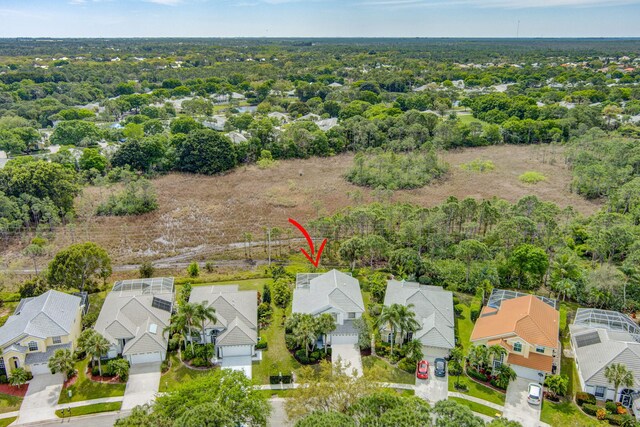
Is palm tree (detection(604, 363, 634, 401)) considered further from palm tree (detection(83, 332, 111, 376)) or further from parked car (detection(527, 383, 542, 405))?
palm tree (detection(83, 332, 111, 376))

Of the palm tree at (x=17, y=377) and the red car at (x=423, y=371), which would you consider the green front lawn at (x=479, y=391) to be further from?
the palm tree at (x=17, y=377)

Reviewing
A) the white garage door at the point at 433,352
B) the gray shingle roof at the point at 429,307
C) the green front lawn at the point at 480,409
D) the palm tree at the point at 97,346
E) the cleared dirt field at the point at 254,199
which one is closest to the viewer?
the green front lawn at the point at 480,409

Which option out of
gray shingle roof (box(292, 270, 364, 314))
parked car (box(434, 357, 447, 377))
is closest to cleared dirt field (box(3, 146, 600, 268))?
gray shingle roof (box(292, 270, 364, 314))

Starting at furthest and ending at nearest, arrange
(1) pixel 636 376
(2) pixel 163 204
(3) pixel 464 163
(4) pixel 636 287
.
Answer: (3) pixel 464 163 < (2) pixel 163 204 < (4) pixel 636 287 < (1) pixel 636 376

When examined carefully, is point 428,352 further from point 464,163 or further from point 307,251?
point 464,163

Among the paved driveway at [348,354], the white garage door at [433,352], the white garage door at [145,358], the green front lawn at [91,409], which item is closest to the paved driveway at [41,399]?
the green front lawn at [91,409]

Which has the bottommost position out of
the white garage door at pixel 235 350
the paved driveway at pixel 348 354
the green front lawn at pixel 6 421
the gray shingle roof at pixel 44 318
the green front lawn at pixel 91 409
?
the green front lawn at pixel 6 421

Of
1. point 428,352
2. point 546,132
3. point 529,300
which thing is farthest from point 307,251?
point 546,132
